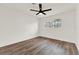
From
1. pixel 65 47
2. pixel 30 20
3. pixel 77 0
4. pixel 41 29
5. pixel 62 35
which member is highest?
pixel 77 0

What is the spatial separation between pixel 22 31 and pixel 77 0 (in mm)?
914

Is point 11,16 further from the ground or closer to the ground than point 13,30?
further from the ground

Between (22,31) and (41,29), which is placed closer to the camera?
(41,29)

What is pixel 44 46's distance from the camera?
133 centimetres

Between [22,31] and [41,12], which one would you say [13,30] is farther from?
[41,12]

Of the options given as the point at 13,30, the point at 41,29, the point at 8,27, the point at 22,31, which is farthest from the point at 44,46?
the point at 8,27

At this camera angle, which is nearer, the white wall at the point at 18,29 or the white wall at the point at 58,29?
the white wall at the point at 58,29

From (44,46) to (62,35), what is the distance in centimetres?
34

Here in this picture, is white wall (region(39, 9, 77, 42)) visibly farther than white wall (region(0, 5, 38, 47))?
No

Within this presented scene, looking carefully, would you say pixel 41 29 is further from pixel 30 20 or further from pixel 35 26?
pixel 30 20

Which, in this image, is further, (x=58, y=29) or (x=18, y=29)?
(x=18, y=29)
